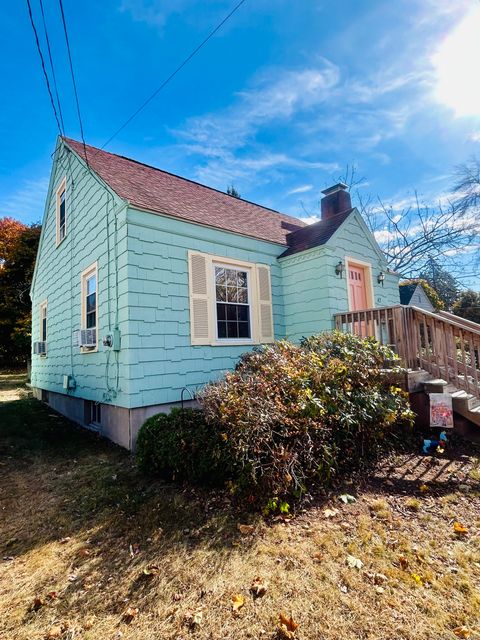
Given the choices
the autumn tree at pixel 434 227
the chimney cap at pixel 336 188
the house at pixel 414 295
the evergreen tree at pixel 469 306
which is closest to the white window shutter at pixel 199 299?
the chimney cap at pixel 336 188

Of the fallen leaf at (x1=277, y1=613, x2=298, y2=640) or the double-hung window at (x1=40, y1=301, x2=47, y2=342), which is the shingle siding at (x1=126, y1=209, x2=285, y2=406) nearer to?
the fallen leaf at (x1=277, y1=613, x2=298, y2=640)

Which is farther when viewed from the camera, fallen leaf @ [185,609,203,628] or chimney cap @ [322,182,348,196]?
chimney cap @ [322,182,348,196]

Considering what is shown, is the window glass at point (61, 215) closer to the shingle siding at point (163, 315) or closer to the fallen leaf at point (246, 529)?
the shingle siding at point (163, 315)

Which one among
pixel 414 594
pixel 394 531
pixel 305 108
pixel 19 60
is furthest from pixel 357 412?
pixel 305 108

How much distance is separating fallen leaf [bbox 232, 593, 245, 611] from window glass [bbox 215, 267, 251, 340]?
484 cm

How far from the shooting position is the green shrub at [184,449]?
3652mm

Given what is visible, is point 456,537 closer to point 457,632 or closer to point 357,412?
point 457,632

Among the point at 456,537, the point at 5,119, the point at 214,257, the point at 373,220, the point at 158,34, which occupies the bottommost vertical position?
the point at 456,537

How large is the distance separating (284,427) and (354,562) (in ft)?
4.17

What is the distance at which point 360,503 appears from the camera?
132 inches

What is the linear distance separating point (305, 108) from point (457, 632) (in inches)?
424

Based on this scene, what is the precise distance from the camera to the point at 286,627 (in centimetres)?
191

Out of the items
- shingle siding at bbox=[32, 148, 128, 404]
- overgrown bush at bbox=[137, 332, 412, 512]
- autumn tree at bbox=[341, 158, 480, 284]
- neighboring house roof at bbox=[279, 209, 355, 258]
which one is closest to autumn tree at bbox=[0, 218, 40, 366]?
shingle siding at bbox=[32, 148, 128, 404]

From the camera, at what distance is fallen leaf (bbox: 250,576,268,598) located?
7.19 feet
